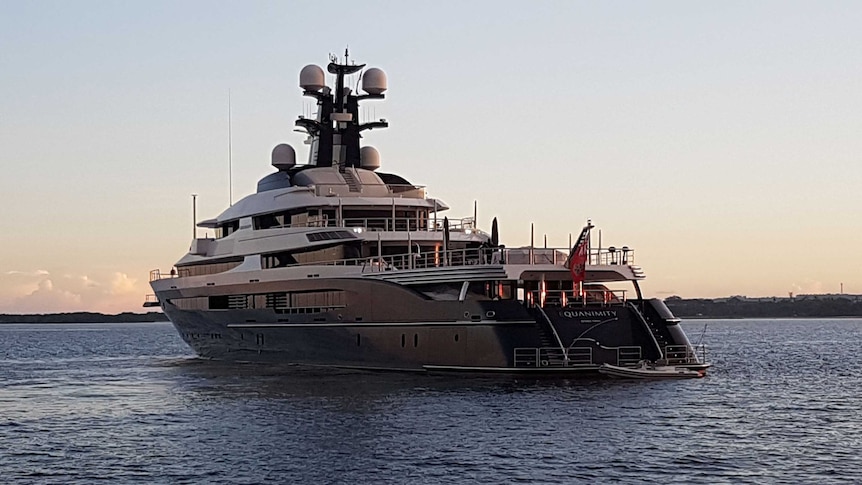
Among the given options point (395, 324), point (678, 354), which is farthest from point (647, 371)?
A: point (395, 324)

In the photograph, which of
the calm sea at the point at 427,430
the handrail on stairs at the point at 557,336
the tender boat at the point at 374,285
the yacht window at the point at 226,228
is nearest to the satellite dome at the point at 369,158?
the tender boat at the point at 374,285

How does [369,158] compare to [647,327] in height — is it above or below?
above

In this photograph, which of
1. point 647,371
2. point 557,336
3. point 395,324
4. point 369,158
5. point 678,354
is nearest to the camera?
point 557,336

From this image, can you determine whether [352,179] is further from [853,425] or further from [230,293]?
[853,425]

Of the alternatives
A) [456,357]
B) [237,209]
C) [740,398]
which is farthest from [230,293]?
[740,398]

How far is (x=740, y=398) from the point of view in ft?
131

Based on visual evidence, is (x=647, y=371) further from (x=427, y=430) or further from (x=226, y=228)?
(x=226, y=228)

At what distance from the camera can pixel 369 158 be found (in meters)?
61.6

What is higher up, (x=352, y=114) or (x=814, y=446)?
(x=352, y=114)

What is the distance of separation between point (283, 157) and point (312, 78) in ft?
15.2

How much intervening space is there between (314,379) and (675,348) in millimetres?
14187

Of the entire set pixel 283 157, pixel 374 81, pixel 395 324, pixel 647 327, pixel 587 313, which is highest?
pixel 374 81

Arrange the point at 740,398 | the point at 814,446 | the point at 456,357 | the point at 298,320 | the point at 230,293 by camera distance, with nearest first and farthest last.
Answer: the point at 814,446 → the point at 740,398 → the point at 456,357 → the point at 298,320 → the point at 230,293

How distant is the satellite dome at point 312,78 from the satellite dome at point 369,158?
165 inches
